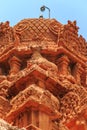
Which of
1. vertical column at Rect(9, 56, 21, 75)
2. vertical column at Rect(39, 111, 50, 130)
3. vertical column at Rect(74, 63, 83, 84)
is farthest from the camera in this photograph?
vertical column at Rect(74, 63, 83, 84)

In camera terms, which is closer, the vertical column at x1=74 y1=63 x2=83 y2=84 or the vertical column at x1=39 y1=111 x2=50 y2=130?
the vertical column at x1=39 y1=111 x2=50 y2=130

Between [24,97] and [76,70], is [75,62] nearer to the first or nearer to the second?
[76,70]

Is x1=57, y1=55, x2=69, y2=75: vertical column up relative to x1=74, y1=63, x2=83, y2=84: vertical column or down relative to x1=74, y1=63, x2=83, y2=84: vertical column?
up

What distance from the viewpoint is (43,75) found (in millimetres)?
15922

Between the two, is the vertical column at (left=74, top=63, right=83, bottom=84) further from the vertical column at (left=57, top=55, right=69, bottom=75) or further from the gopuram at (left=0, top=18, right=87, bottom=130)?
the vertical column at (left=57, top=55, right=69, bottom=75)

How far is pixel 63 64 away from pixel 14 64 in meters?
1.64

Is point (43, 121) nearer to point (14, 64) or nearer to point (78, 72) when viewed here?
point (14, 64)

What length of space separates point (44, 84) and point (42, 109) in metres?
1.84

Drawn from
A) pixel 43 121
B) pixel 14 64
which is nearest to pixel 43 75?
pixel 43 121

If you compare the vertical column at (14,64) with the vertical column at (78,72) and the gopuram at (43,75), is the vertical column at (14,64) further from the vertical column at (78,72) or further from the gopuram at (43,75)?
the vertical column at (78,72)

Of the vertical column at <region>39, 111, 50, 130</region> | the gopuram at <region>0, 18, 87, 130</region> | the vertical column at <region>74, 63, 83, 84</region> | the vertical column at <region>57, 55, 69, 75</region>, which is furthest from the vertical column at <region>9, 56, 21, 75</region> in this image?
the vertical column at <region>39, 111, 50, 130</region>

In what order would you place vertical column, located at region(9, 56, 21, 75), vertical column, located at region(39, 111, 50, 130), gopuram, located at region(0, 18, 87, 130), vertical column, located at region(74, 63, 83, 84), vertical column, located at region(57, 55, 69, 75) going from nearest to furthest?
1. vertical column, located at region(39, 111, 50, 130)
2. gopuram, located at region(0, 18, 87, 130)
3. vertical column, located at region(57, 55, 69, 75)
4. vertical column, located at region(9, 56, 21, 75)
5. vertical column, located at region(74, 63, 83, 84)

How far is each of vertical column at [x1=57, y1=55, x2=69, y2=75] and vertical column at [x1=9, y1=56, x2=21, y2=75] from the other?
135cm

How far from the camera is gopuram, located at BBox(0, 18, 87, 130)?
47.8ft
